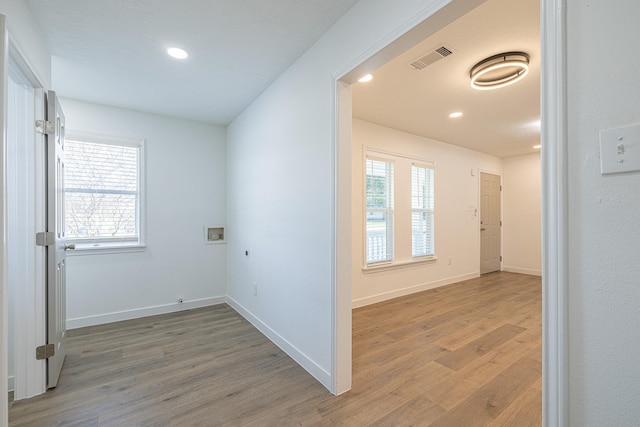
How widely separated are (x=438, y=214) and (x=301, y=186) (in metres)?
3.40

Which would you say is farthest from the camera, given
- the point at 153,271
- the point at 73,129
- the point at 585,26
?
the point at 153,271

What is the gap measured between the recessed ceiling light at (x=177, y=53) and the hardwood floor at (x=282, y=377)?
8.77ft

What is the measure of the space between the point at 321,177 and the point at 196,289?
284cm

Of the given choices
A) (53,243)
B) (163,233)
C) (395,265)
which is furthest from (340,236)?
(163,233)

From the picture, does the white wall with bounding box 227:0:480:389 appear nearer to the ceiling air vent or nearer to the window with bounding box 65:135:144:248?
the ceiling air vent

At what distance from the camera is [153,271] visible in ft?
11.6

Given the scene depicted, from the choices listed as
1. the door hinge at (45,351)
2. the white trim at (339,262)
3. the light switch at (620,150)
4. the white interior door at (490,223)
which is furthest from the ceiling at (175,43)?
the white interior door at (490,223)

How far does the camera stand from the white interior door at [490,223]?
229 inches

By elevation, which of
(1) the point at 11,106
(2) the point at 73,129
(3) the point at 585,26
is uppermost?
(2) the point at 73,129

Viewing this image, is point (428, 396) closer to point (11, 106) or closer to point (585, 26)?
point (585, 26)

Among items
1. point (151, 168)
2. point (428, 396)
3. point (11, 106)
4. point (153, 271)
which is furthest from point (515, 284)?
point (11, 106)

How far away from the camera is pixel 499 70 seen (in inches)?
96.0

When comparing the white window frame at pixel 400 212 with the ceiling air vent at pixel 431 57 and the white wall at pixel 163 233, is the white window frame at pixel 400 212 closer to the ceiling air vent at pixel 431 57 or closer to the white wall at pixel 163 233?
the ceiling air vent at pixel 431 57

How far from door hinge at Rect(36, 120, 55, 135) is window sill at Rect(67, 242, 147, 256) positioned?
1.69m
